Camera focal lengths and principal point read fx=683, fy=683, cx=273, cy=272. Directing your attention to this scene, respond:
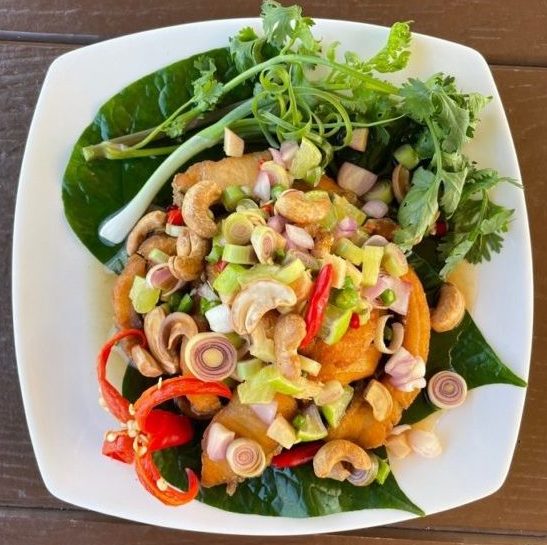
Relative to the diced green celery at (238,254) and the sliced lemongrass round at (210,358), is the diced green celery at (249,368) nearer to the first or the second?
the sliced lemongrass round at (210,358)

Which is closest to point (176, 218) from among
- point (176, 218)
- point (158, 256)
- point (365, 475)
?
point (176, 218)

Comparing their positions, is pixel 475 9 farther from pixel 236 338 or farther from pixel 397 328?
pixel 236 338

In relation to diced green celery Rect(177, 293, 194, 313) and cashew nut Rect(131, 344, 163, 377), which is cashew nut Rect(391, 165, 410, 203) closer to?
diced green celery Rect(177, 293, 194, 313)

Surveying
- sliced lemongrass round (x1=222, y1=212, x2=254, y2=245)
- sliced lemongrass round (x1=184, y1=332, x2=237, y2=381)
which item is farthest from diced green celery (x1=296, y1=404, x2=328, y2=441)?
sliced lemongrass round (x1=222, y1=212, x2=254, y2=245)

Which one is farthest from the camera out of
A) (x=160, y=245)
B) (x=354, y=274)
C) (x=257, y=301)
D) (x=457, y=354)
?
(x=457, y=354)

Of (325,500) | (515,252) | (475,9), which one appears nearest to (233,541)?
(325,500)

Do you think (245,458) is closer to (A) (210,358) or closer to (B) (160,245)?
(A) (210,358)
